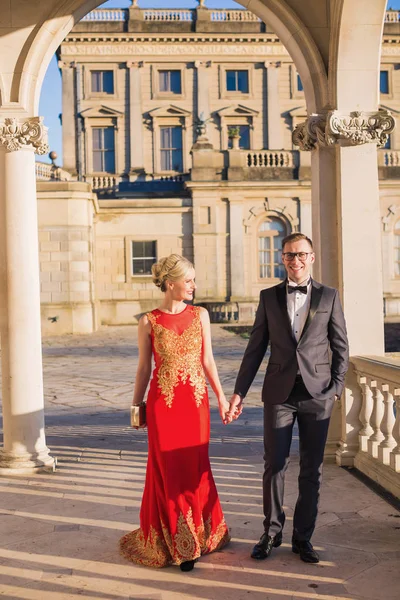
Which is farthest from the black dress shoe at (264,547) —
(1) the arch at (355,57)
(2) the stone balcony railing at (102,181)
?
(2) the stone balcony railing at (102,181)

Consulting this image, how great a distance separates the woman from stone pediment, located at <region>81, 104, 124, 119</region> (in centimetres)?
3615

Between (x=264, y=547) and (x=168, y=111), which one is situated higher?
(x=168, y=111)

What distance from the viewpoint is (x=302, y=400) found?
179 inches

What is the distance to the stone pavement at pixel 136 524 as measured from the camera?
4.07 metres

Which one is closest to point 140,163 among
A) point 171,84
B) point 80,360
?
point 171,84

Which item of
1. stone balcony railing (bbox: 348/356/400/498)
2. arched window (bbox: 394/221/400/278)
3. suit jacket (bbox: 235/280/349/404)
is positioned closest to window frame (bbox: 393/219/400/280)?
arched window (bbox: 394/221/400/278)

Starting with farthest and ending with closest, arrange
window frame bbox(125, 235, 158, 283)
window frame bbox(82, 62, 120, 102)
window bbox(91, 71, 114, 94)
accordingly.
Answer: window bbox(91, 71, 114, 94), window frame bbox(82, 62, 120, 102), window frame bbox(125, 235, 158, 283)

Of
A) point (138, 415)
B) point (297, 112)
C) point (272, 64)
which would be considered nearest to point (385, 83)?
point (297, 112)

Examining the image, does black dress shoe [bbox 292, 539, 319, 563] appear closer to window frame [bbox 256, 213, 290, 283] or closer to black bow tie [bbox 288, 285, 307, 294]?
black bow tie [bbox 288, 285, 307, 294]

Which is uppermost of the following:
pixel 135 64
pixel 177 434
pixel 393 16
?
pixel 393 16

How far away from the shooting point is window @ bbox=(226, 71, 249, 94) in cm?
4012

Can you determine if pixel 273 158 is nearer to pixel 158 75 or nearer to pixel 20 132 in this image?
pixel 158 75

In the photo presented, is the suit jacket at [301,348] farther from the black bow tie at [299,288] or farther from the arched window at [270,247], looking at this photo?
the arched window at [270,247]

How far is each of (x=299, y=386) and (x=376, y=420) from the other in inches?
86.7
